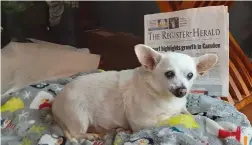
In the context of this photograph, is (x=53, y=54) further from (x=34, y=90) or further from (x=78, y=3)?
(x=34, y=90)

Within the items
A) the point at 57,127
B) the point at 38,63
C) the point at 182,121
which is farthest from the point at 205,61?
the point at 38,63

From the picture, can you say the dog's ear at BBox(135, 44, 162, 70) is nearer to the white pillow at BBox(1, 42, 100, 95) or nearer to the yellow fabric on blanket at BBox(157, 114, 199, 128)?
the yellow fabric on blanket at BBox(157, 114, 199, 128)

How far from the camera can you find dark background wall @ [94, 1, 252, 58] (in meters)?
2.21

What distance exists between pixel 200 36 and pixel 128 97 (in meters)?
0.48

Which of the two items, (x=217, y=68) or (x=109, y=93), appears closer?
(x=109, y=93)

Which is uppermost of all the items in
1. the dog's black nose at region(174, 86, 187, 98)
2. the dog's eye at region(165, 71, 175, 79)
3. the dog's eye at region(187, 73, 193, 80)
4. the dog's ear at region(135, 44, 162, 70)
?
the dog's ear at region(135, 44, 162, 70)

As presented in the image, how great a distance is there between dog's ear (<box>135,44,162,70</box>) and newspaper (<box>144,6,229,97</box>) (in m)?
0.38

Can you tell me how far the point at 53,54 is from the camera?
2139mm

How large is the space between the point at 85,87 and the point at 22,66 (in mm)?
837

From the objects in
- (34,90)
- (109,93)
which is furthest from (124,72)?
(34,90)

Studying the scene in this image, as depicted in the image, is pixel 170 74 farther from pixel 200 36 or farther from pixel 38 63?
pixel 38 63

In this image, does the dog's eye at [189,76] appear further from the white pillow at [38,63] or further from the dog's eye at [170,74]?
the white pillow at [38,63]

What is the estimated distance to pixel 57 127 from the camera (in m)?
1.36

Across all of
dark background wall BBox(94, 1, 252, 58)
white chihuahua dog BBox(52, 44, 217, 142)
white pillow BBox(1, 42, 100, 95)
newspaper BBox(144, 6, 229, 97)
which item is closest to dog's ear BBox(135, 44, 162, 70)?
white chihuahua dog BBox(52, 44, 217, 142)
